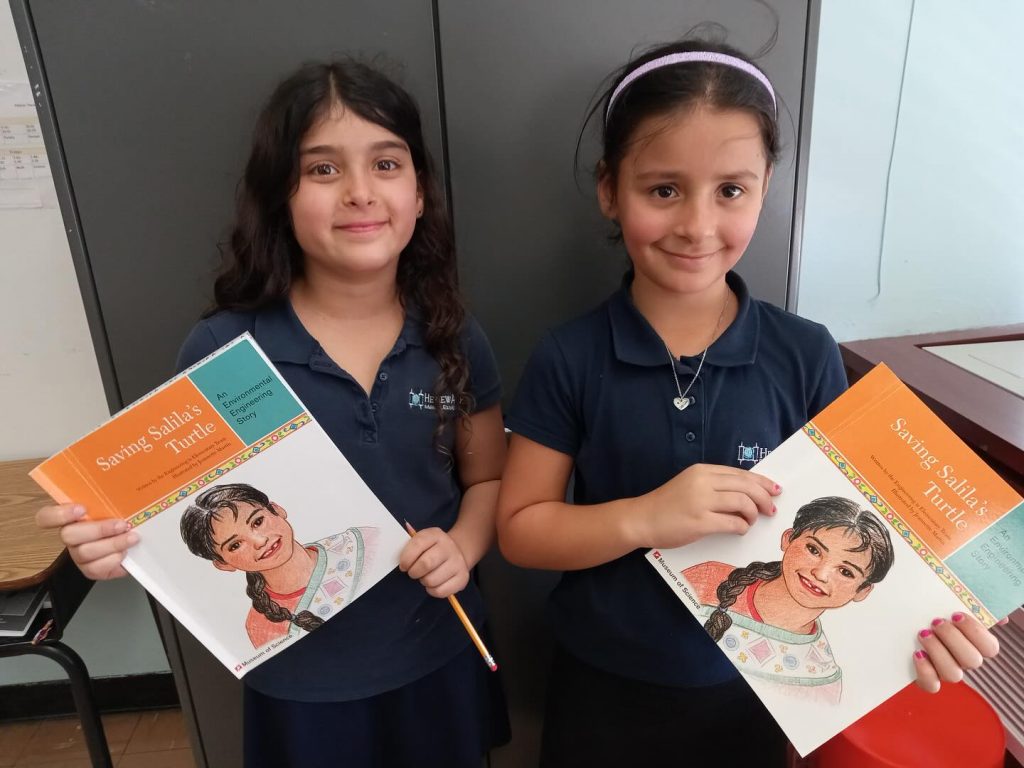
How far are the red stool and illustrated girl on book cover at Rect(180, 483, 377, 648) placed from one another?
0.73 meters

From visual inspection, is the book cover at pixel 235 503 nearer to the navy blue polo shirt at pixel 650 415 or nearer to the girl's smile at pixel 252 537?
the girl's smile at pixel 252 537

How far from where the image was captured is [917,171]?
56.2 inches

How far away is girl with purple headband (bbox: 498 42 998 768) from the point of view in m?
0.73

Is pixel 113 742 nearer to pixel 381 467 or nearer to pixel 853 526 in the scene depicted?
pixel 381 467

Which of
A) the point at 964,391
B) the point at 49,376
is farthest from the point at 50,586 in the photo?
the point at 964,391

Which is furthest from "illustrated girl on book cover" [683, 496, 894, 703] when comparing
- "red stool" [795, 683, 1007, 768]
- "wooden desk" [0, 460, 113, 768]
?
"wooden desk" [0, 460, 113, 768]

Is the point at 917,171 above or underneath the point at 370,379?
above

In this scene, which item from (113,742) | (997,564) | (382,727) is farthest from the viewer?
(113,742)

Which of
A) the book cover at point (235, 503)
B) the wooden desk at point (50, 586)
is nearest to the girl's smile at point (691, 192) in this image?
the book cover at point (235, 503)

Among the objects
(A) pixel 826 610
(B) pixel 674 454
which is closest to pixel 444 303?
(B) pixel 674 454

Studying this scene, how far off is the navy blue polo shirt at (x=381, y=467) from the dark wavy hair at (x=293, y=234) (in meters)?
0.03

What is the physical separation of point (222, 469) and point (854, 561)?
2.39 feet

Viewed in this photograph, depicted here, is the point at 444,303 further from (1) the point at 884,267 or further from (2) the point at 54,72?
(1) the point at 884,267

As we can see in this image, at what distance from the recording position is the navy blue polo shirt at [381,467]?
856 mm
